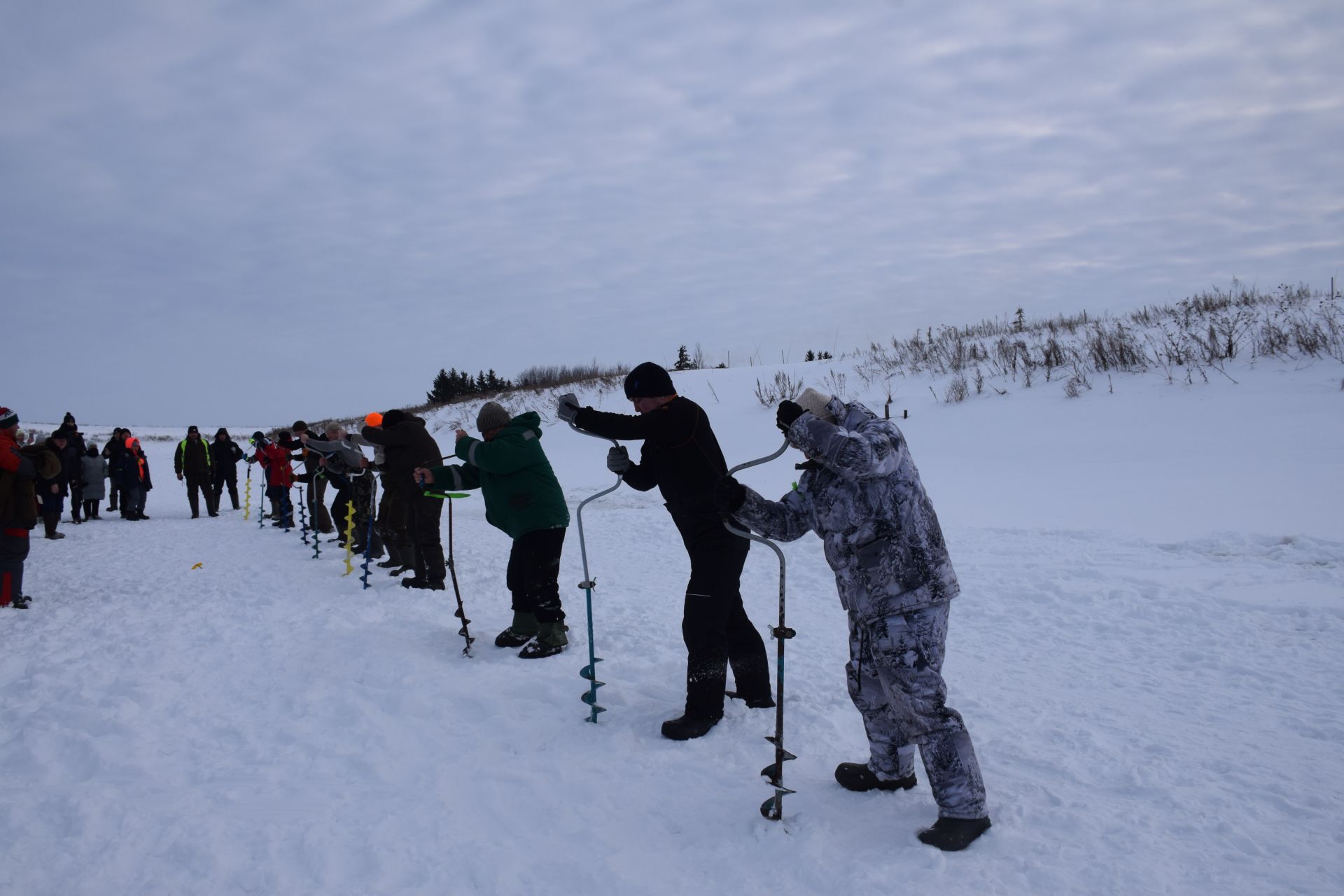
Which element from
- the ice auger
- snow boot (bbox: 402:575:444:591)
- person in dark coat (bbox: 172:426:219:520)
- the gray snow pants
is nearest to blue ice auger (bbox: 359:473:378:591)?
the ice auger

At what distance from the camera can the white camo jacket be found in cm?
313

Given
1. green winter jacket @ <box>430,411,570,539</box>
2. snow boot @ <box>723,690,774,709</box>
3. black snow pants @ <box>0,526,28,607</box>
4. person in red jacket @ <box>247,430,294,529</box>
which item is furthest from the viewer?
person in red jacket @ <box>247,430,294,529</box>

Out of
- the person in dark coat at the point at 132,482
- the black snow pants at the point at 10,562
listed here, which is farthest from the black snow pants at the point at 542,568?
the person in dark coat at the point at 132,482

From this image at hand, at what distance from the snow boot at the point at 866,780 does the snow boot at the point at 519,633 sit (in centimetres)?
308

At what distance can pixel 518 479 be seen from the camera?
5.80 m

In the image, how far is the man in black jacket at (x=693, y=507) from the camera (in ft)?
13.8

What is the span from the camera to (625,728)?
14.5ft

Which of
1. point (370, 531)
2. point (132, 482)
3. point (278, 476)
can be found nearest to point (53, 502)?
point (132, 482)

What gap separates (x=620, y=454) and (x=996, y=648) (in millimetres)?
3259

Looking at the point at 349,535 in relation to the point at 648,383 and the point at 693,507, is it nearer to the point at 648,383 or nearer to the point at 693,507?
the point at 648,383

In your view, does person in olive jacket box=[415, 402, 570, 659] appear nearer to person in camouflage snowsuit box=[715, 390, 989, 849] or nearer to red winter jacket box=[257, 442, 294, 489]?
person in camouflage snowsuit box=[715, 390, 989, 849]

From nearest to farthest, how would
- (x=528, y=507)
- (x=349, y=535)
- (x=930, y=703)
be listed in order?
1. (x=930, y=703)
2. (x=528, y=507)
3. (x=349, y=535)

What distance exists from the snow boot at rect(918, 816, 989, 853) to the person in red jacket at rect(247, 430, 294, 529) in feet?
42.0

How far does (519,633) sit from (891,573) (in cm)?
368
